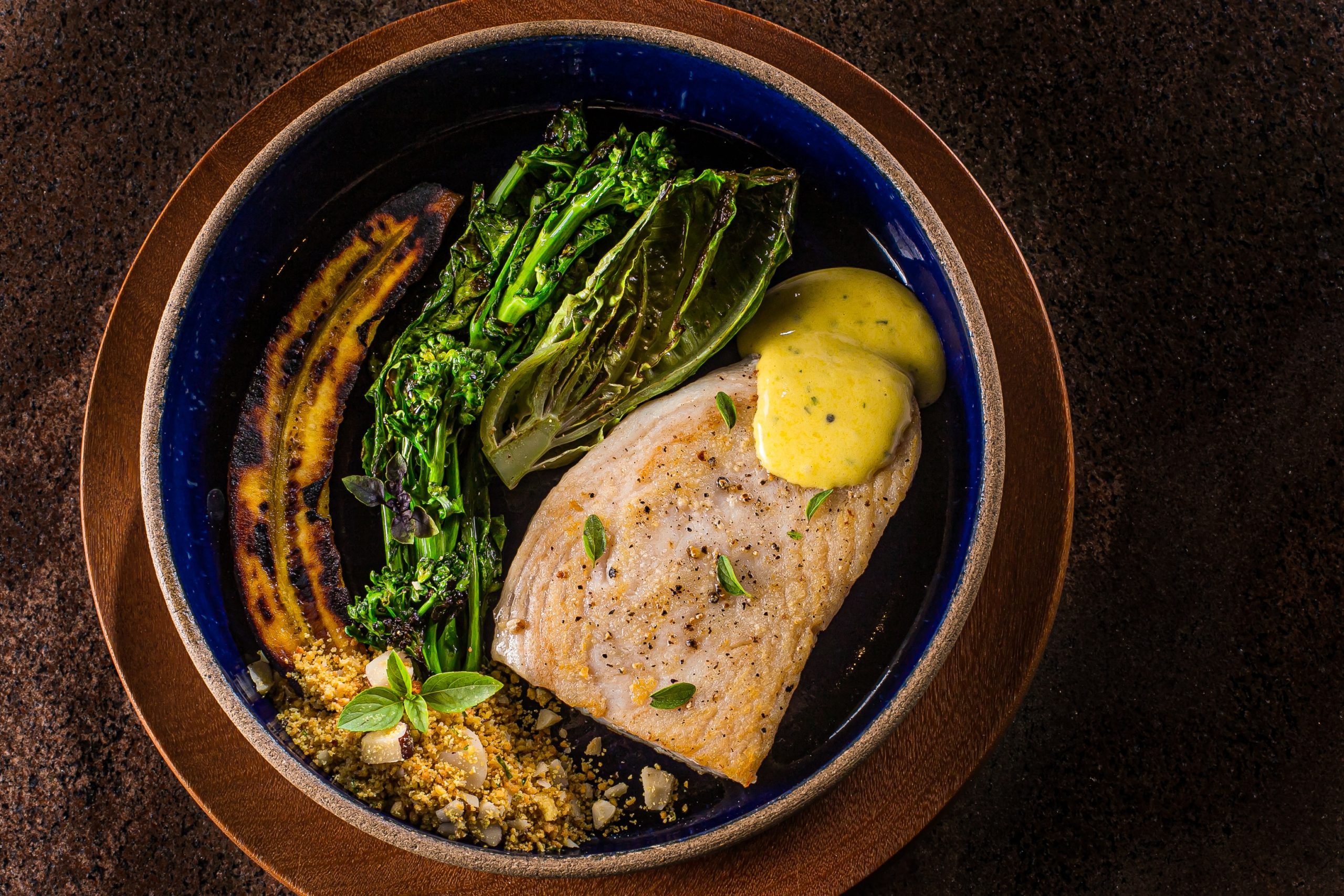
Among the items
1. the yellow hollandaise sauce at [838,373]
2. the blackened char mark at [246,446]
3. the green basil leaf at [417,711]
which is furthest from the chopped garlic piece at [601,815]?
the blackened char mark at [246,446]

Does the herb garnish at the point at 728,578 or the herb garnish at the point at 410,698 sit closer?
the herb garnish at the point at 410,698

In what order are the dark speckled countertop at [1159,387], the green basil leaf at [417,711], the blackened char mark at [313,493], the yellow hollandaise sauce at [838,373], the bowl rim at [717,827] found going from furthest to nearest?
the dark speckled countertop at [1159,387]
the blackened char mark at [313,493]
the yellow hollandaise sauce at [838,373]
the green basil leaf at [417,711]
the bowl rim at [717,827]

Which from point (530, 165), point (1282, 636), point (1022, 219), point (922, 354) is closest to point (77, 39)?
point (530, 165)

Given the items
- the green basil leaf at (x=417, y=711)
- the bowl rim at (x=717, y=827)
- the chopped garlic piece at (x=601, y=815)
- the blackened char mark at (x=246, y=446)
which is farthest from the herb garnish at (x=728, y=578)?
the blackened char mark at (x=246, y=446)

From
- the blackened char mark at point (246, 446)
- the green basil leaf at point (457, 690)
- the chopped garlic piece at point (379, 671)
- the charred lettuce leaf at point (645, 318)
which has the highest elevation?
the charred lettuce leaf at point (645, 318)

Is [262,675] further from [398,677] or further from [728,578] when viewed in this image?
[728,578]

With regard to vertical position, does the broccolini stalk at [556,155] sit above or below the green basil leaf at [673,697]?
above

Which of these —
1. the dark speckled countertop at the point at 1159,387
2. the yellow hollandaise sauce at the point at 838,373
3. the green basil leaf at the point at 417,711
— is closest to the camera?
the green basil leaf at the point at 417,711

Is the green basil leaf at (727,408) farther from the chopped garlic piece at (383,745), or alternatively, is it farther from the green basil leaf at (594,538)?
the chopped garlic piece at (383,745)
